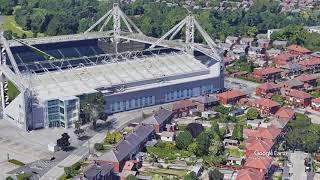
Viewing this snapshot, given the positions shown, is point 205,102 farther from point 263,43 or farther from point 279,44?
point 279,44

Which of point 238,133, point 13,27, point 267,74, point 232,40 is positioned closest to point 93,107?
point 238,133

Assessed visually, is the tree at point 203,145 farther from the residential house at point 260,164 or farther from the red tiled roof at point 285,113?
the red tiled roof at point 285,113

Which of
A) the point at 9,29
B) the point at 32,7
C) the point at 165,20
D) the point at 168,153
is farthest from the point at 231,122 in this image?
the point at 32,7

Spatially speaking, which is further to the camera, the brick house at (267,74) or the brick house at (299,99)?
the brick house at (267,74)

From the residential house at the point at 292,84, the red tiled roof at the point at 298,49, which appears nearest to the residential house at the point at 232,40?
the red tiled roof at the point at 298,49

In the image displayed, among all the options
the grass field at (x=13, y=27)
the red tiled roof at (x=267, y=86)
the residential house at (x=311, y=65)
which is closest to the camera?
the red tiled roof at (x=267, y=86)

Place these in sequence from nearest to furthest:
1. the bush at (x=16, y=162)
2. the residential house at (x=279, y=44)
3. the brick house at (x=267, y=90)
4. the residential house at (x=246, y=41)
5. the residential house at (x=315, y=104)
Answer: the bush at (x=16, y=162)
the residential house at (x=315, y=104)
the brick house at (x=267, y=90)
the residential house at (x=279, y=44)
the residential house at (x=246, y=41)
